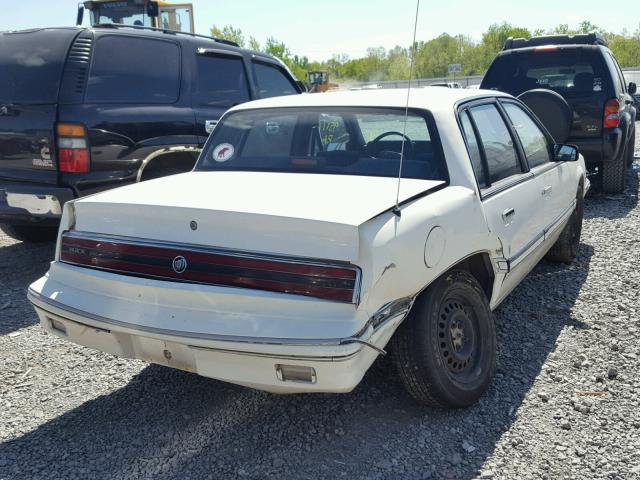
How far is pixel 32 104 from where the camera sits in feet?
16.6

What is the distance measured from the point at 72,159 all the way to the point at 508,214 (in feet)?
10.7

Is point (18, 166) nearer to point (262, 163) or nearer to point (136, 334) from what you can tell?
point (262, 163)

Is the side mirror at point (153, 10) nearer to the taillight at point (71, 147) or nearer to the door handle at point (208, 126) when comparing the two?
the door handle at point (208, 126)

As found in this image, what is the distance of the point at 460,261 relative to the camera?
10.4ft

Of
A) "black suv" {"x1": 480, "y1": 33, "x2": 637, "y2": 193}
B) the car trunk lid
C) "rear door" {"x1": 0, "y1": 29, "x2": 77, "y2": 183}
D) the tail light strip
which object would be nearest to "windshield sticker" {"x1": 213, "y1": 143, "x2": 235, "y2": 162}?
the car trunk lid

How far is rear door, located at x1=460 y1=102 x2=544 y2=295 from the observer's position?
3.56 m

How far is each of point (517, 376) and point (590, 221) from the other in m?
4.18

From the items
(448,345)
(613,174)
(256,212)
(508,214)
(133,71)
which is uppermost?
(133,71)

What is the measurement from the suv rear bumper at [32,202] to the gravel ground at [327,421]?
1063 millimetres

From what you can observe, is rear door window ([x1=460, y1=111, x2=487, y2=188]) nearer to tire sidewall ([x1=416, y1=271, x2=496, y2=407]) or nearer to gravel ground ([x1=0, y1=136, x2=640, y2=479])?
tire sidewall ([x1=416, y1=271, x2=496, y2=407])

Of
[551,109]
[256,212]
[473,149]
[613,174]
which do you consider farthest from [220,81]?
[613,174]

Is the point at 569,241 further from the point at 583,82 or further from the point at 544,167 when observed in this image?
the point at 583,82

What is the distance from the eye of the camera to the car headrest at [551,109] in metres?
6.52

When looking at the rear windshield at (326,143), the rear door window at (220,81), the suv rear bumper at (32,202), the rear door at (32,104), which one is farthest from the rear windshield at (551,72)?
the suv rear bumper at (32,202)
